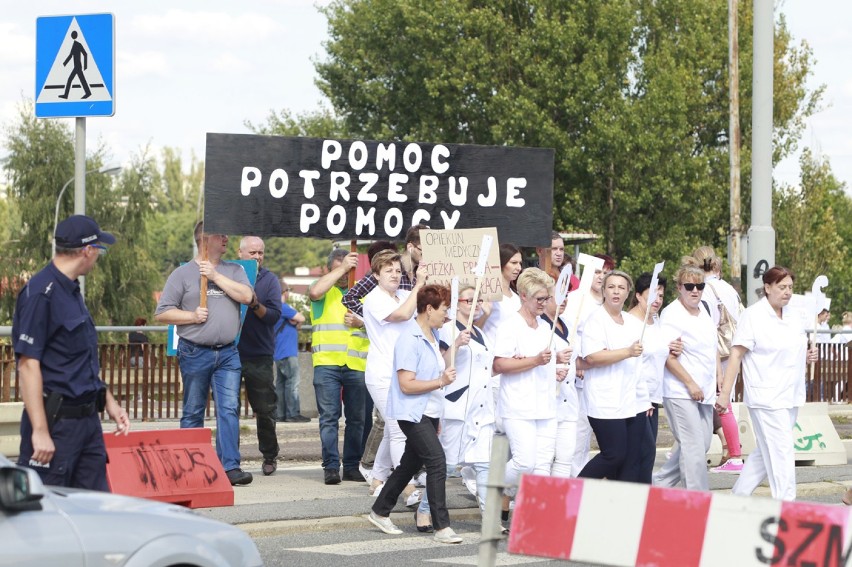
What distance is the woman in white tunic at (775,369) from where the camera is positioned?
10.3 metres

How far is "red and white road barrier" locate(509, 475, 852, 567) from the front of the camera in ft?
16.8

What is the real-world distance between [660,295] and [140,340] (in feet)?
34.5

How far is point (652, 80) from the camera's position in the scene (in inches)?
1642

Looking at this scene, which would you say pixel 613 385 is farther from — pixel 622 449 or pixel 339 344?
pixel 339 344

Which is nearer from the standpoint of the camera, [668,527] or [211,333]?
[668,527]

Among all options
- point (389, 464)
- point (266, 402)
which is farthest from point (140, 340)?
point (389, 464)

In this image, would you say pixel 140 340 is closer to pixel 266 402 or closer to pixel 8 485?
pixel 266 402

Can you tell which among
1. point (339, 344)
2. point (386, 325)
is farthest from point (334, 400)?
point (386, 325)

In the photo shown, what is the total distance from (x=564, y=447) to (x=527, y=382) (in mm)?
743

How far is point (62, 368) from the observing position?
707cm

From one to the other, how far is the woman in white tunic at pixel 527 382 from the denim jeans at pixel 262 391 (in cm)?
277

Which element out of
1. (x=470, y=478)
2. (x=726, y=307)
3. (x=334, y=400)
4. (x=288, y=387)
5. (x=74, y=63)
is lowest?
(x=470, y=478)

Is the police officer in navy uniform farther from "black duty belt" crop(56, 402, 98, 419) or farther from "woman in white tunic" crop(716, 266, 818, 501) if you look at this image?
"woman in white tunic" crop(716, 266, 818, 501)

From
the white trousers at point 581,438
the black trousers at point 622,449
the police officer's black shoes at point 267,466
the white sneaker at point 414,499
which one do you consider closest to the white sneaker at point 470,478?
the white sneaker at point 414,499
